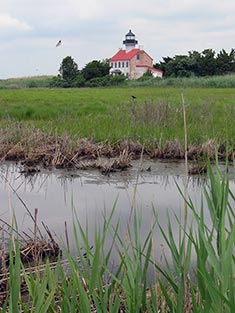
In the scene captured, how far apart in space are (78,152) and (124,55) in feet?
181

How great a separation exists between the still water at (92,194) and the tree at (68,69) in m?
39.5

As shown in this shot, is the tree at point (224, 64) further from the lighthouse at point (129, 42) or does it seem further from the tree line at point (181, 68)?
the lighthouse at point (129, 42)

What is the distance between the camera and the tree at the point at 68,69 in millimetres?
45188

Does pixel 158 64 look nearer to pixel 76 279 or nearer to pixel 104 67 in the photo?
pixel 104 67

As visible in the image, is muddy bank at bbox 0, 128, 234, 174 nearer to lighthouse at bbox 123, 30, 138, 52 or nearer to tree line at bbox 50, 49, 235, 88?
tree line at bbox 50, 49, 235, 88

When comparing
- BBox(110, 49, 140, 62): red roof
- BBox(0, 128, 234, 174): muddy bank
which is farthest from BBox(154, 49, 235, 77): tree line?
BBox(0, 128, 234, 174): muddy bank

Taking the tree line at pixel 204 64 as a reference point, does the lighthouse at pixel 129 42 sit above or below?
above

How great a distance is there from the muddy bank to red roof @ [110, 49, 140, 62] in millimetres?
52870

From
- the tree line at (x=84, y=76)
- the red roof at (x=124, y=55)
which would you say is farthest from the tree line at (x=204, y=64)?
the red roof at (x=124, y=55)

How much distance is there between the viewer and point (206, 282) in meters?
1.30

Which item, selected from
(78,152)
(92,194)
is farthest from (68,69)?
(92,194)

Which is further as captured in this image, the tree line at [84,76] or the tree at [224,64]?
the tree at [224,64]

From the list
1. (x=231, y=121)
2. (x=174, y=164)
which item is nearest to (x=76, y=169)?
(x=174, y=164)

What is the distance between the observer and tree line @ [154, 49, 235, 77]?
1710 inches
